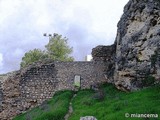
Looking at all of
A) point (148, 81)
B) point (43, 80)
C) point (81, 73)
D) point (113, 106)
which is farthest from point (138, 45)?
point (43, 80)

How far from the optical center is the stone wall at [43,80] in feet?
125

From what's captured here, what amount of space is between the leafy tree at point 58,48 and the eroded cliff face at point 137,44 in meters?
35.3

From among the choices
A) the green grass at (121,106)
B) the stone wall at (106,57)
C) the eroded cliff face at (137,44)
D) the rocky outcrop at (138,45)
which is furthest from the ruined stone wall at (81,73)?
Result: the green grass at (121,106)

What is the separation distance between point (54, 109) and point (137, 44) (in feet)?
→ 26.6

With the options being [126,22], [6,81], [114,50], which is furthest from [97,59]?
[6,81]

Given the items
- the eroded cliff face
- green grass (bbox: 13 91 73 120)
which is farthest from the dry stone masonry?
green grass (bbox: 13 91 73 120)

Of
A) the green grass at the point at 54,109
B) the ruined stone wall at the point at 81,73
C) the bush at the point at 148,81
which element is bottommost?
the green grass at the point at 54,109

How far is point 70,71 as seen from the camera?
127 feet

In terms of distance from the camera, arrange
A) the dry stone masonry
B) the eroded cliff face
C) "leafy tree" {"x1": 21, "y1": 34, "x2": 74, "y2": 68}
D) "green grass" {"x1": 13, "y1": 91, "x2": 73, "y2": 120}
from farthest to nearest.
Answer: "leafy tree" {"x1": 21, "y1": 34, "x2": 74, "y2": 68} → the dry stone masonry → the eroded cliff face → "green grass" {"x1": 13, "y1": 91, "x2": 73, "y2": 120}

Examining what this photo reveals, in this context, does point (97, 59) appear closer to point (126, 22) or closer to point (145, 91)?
point (126, 22)

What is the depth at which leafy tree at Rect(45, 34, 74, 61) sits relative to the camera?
7048 centimetres

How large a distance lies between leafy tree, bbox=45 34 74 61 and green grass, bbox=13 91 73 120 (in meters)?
32.9

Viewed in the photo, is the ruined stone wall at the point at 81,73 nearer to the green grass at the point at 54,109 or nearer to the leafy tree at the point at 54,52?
the green grass at the point at 54,109

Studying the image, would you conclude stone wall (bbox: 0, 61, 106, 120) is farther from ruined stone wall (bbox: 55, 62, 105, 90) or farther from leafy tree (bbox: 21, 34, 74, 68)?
leafy tree (bbox: 21, 34, 74, 68)
